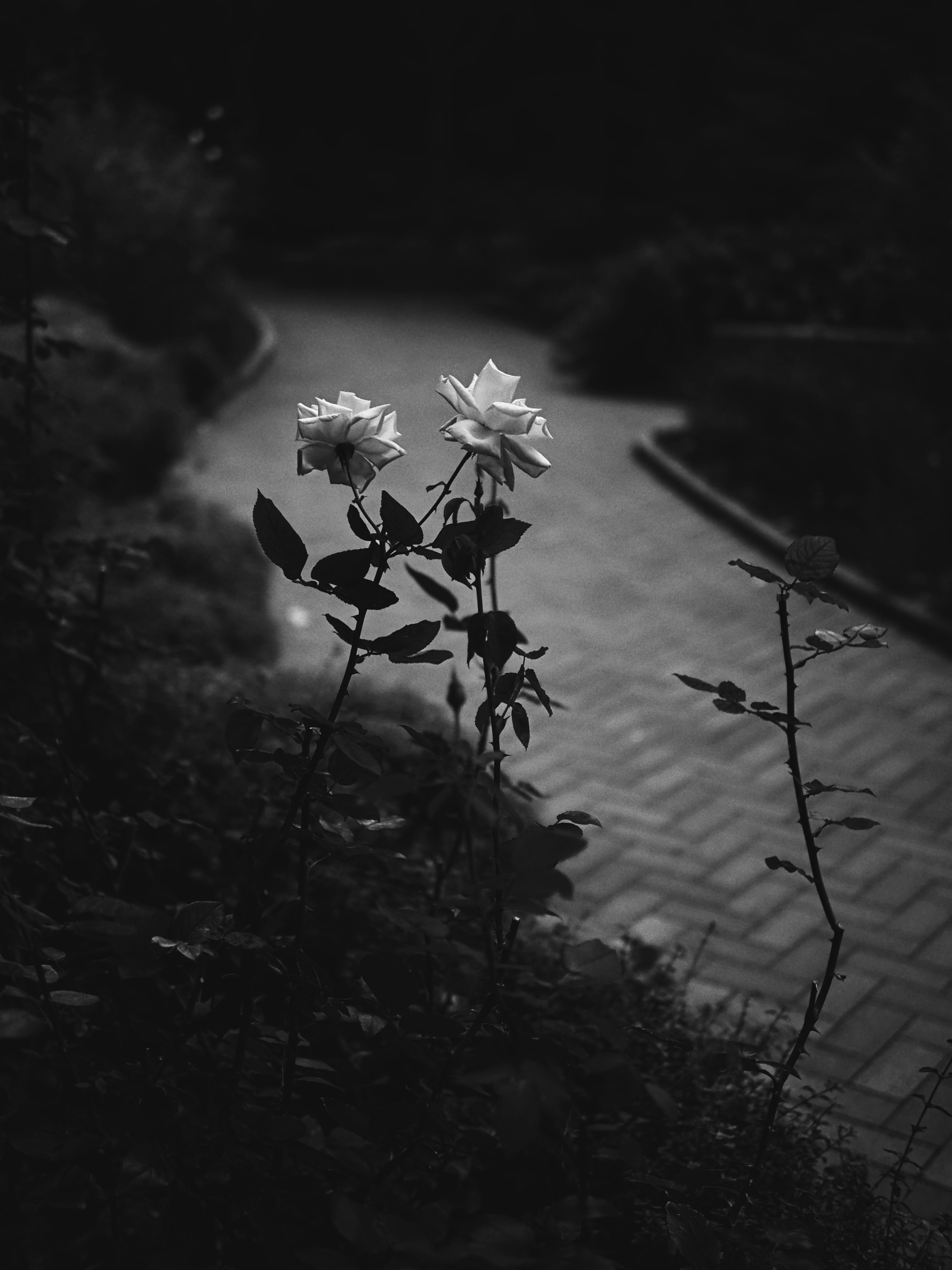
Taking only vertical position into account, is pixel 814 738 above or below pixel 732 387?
below

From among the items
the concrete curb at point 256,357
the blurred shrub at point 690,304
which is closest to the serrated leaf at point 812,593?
the blurred shrub at point 690,304

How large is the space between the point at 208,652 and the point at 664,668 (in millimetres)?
2114

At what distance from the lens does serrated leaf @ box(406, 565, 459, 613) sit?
5.03 feet

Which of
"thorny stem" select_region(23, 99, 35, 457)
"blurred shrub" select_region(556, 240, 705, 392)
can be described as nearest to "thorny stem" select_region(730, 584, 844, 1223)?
"thorny stem" select_region(23, 99, 35, 457)

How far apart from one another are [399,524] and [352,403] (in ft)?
0.60

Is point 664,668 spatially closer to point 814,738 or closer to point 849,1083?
point 814,738

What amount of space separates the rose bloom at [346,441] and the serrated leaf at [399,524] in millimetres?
40

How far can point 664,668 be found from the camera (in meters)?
5.80

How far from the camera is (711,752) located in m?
4.95

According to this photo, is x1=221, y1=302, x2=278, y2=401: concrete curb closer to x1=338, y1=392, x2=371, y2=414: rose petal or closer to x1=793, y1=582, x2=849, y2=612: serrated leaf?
x1=338, y1=392, x2=371, y2=414: rose petal

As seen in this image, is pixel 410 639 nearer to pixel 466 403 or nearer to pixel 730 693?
pixel 466 403

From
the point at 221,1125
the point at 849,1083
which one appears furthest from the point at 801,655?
the point at 221,1125

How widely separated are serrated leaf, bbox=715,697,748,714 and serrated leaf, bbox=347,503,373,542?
48cm

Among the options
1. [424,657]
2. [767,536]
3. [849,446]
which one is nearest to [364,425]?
[424,657]
